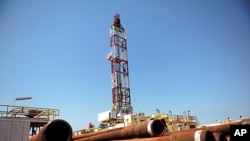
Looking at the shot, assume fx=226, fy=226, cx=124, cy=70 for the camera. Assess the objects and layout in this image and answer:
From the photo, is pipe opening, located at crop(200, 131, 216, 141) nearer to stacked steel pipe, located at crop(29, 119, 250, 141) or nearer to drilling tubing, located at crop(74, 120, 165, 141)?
stacked steel pipe, located at crop(29, 119, 250, 141)

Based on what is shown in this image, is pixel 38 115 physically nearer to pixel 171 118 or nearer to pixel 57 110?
pixel 57 110

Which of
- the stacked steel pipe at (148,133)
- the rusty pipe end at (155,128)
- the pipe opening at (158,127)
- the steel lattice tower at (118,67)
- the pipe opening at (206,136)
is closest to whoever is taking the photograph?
the pipe opening at (206,136)

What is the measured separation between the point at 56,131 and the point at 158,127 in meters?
4.24

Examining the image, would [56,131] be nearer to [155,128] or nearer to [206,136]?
[206,136]

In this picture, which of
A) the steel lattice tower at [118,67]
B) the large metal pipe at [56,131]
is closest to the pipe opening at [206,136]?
the large metal pipe at [56,131]

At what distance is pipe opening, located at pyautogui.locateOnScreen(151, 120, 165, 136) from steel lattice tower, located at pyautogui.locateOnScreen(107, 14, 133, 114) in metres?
33.3

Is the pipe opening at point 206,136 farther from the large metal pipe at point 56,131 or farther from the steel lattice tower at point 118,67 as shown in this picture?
the steel lattice tower at point 118,67

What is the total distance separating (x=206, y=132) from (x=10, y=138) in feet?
46.8

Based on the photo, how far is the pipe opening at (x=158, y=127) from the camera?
28.0 ft

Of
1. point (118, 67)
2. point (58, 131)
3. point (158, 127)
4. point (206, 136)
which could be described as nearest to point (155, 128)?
point (158, 127)

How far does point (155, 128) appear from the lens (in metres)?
8.65

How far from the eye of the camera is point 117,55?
47.8 meters

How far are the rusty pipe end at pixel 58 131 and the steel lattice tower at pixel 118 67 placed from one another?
3627 centimetres

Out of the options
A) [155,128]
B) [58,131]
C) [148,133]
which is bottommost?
[148,133]
